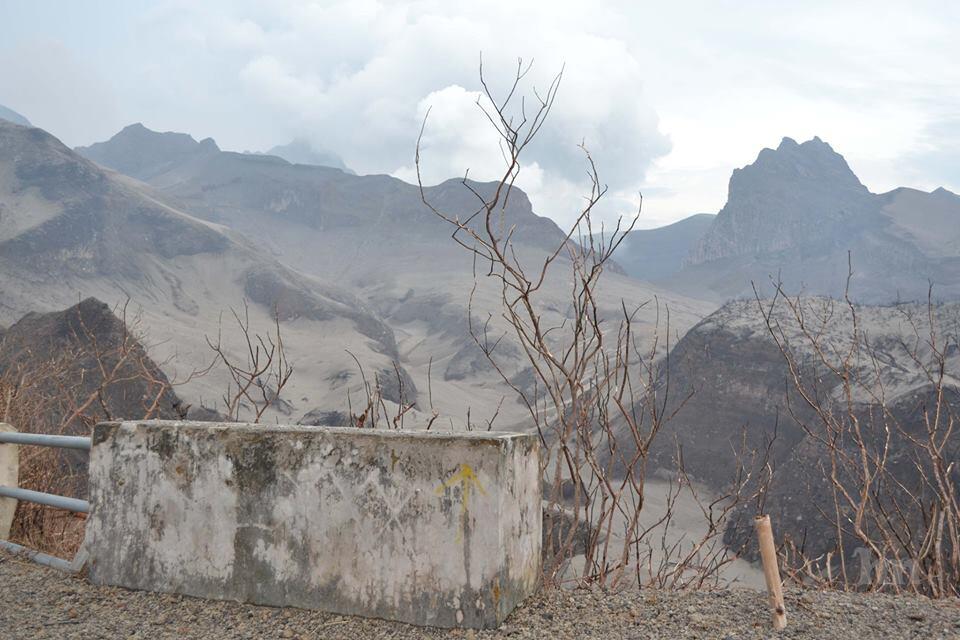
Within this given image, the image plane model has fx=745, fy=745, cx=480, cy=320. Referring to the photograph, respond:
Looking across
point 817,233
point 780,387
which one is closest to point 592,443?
point 780,387

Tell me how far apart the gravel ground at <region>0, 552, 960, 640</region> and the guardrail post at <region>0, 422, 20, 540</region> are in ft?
3.59

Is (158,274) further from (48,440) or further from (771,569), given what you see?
(771,569)

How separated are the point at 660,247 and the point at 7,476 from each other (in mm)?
151719

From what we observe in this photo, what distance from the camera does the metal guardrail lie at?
11.5 feet

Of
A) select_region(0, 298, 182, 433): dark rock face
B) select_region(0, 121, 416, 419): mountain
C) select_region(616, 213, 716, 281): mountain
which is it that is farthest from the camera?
select_region(616, 213, 716, 281): mountain

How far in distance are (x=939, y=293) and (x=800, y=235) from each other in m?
29.6

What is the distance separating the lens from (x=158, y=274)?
169 ft

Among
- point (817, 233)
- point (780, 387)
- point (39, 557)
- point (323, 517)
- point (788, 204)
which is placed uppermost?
point (788, 204)

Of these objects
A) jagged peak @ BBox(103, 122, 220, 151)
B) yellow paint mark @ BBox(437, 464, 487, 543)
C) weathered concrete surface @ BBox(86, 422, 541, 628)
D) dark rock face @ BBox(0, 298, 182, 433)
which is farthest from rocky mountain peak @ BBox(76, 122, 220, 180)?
yellow paint mark @ BBox(437, 464, 487, 543)

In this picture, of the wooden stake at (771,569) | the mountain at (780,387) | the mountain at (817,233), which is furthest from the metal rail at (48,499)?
the mountain at (817,233)

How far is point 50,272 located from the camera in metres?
43.7

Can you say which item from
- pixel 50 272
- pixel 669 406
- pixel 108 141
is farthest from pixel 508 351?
pixel 108 141

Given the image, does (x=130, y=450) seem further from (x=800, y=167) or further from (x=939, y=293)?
(x=800, y=167)

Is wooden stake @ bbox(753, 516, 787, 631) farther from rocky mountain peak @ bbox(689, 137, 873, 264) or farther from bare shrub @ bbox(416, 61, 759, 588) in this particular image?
rocky mountain peak @ bbox(689, 137, 873, 264)
